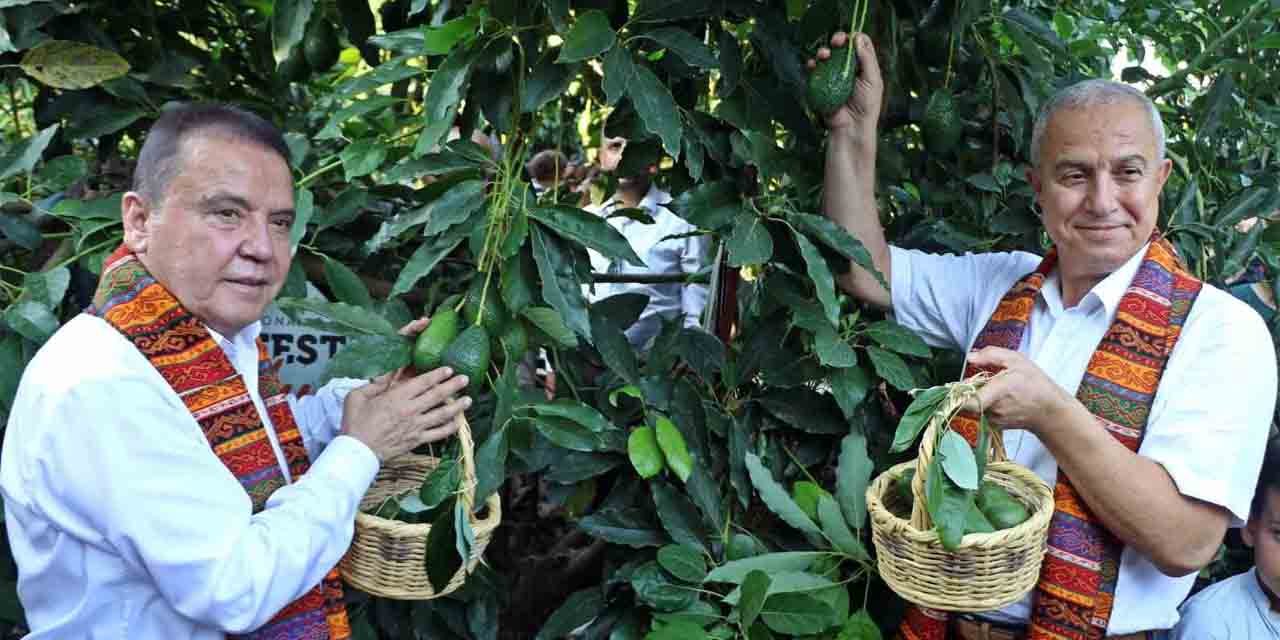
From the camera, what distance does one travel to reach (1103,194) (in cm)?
180

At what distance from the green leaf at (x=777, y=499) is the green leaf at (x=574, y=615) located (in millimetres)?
350

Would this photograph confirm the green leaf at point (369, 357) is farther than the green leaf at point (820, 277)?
No

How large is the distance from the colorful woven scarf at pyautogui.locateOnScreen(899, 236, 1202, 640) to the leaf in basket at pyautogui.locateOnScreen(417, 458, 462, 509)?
82 cm

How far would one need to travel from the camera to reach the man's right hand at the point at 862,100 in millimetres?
2010

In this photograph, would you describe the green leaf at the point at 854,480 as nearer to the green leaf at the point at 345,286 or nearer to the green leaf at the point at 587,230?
the green leaf at the point at 587,230

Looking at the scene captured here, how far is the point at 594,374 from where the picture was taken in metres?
2.46

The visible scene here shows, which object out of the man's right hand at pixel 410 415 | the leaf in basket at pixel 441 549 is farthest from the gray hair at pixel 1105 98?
the leaf in basket at pixel 441 549

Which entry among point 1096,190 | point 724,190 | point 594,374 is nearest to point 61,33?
point 594,374

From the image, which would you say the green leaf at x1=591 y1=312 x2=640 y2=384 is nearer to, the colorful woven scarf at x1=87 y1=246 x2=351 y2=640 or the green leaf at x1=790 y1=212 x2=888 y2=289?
the green leaf at x1=790 y1=212 x2=888 y2=289

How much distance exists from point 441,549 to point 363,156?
35.7 inches

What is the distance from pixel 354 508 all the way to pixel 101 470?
32 centimetres

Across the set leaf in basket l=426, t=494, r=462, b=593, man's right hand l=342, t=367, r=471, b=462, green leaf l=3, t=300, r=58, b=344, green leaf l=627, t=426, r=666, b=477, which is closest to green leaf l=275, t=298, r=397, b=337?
man's right hand l=342, t=367, r=471, b=462

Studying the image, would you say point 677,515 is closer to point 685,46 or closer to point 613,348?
point 613,348

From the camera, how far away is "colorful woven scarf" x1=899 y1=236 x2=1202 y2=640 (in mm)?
1721
